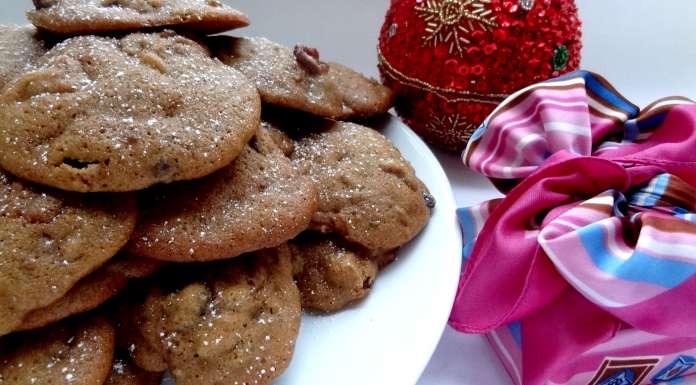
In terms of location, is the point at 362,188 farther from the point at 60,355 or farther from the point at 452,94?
the point at 60,355

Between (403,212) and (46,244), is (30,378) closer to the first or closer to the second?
(46,244)

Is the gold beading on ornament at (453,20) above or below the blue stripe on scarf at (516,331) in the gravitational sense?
above

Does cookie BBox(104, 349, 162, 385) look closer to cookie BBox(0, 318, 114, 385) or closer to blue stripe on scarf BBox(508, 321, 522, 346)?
cookie BBox(0, 318, 114, 385)

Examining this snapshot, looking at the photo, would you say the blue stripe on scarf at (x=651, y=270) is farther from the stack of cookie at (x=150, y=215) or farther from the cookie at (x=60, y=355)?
the cookie at (x=60, y=355)

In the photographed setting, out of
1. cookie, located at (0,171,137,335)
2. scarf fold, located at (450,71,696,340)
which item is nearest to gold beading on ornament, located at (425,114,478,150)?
scarf fold, located at (450,71,696,340)

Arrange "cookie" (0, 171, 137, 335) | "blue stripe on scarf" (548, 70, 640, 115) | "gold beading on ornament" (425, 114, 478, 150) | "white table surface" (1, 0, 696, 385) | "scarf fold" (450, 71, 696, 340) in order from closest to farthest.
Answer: "cookie" (0, 171, 137, 335) < "scarf fold" (450, 71, 696, 340) < "blue stripe on scarf" (548, 70, 640, 115) < "gold beading on ornament" (425, 114, 478, 150) < "white table surface" (1, 0, 696, 385)

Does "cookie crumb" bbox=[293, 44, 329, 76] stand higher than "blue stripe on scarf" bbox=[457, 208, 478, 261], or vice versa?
"cookie crumb" bbox=[293, 44, 329, 76]

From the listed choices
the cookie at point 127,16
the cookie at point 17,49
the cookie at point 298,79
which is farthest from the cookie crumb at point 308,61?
the cookie at point 17,49
